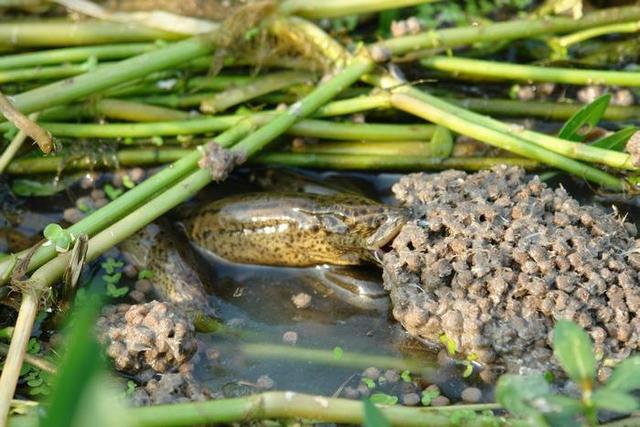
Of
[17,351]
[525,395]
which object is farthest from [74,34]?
[525,395]

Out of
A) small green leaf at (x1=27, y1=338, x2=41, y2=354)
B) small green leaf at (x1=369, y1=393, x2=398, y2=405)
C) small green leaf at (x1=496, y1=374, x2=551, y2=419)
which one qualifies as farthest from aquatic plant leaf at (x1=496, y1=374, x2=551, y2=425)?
small green leaf at (x1=27, y1=338, x2=41, y2=354)

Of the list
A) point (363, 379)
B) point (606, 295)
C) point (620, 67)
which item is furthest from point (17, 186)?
point (620, 67)

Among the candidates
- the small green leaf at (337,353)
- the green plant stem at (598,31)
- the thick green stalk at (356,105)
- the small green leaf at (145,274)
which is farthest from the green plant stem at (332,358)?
the green plant stem at (598,31)

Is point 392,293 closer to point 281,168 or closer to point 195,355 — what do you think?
point 195,355

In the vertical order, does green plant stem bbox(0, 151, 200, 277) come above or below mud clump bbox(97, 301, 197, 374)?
above

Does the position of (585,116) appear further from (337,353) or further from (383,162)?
(337,353)

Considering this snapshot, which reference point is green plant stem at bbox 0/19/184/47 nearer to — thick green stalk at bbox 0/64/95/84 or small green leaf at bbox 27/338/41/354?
thick green stalk at bbox 0/64/95/84
